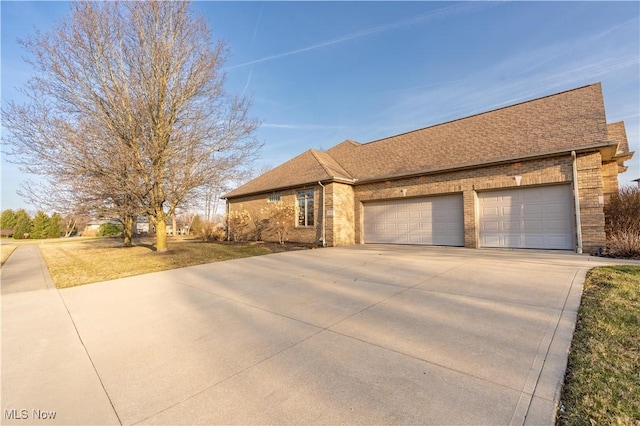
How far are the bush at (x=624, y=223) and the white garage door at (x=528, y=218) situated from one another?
3.71ft

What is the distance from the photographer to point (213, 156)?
11812 mm

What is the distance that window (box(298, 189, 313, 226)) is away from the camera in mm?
14773

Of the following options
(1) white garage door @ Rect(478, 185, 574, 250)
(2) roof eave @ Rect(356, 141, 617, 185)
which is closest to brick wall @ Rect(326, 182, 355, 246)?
(2) roof eave @ Rect(356, 141, 617, 185)

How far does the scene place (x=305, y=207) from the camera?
1506 cm

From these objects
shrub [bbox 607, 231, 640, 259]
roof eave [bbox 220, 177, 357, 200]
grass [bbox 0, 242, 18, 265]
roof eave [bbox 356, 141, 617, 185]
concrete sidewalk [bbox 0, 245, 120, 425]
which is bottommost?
concrete sidewalk [bbox 0, 245, 120, 425]

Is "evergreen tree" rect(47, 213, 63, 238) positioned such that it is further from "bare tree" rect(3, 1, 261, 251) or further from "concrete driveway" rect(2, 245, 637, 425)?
"concrete driveway" rect(2, 245, 637, 425)

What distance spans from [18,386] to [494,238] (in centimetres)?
1260

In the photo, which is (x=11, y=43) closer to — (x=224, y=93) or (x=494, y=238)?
(x=224, y=93)

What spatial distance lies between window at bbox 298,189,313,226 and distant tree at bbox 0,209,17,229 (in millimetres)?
50845

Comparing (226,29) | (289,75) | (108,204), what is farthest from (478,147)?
(108,204)

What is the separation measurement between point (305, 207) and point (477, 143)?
875 cm

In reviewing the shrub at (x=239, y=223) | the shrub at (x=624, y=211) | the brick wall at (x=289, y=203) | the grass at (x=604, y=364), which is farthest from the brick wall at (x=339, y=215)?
the grass at (x=604, y=364)

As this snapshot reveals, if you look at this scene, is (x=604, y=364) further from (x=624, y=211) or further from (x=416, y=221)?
(x=416, y=221)

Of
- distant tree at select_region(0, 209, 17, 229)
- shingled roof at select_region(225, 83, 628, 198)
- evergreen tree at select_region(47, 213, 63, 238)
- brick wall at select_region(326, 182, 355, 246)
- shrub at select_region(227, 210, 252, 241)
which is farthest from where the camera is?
distant tree at select_region(0, 209, 17, 229)
